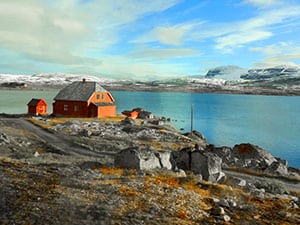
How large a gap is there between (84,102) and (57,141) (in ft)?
97.3

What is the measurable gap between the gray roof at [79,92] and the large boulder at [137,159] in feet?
153

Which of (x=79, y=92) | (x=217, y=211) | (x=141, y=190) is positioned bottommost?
(x=217, y=211)

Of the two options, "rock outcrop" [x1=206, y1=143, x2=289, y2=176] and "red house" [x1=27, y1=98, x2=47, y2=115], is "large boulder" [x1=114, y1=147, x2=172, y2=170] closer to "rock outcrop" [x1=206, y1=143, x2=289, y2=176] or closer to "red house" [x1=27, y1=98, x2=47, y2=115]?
"rock outcrop" [x1=206, y1=143, x2=289, y2=176]

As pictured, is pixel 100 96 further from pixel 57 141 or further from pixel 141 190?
pixel 141 190

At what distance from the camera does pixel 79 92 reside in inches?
2995

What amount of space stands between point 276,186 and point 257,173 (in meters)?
5.74

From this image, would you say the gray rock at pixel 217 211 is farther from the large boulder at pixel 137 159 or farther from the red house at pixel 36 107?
the red house at pixel 36 107

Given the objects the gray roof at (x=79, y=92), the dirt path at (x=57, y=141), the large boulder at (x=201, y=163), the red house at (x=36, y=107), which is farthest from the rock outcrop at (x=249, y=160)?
the red house at (x=36, y=107)

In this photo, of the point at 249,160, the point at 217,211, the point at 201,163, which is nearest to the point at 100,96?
the point at 249,160

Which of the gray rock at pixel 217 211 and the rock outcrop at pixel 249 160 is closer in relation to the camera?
the gray rock at pixel 217 211

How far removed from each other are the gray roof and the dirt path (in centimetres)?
1773

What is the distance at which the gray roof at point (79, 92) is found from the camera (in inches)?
2923

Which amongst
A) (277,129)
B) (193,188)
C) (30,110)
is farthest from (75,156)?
(277,129)

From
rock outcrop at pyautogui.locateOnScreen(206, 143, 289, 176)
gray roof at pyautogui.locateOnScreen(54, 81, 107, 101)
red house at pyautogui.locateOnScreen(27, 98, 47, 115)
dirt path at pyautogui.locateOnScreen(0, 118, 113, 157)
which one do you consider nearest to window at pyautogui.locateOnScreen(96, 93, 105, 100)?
gray roof at pyautogui.locateOnScreen(54, 81, 107, 101)
